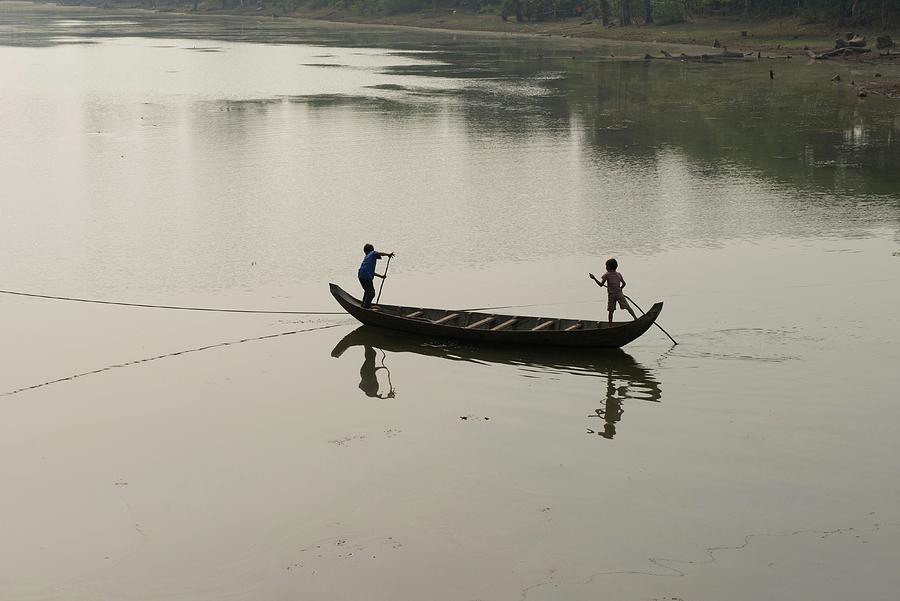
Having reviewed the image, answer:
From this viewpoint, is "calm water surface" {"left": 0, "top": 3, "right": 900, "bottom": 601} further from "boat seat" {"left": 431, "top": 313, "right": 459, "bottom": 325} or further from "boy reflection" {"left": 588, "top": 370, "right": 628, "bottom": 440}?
"boat seat" {"left": 431, "top": 313, "right": 459, "bottom": 325}

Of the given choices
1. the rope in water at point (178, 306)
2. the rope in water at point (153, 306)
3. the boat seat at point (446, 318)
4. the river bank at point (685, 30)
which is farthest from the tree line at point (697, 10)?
the boat seat at point (446, 318)

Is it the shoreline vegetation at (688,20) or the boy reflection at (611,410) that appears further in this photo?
the shoreline vegetation at (688,20)

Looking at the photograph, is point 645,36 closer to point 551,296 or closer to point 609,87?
point 609,87

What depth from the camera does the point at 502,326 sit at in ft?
66.8

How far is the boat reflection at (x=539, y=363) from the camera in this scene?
18625mm

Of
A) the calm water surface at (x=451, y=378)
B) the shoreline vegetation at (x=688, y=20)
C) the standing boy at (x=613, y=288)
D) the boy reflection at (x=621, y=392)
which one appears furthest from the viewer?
the shoreline vegetation at (x=688, y=20)

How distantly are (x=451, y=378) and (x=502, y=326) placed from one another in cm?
152

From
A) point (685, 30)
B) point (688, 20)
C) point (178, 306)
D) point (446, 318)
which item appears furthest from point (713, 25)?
point (446, 318)

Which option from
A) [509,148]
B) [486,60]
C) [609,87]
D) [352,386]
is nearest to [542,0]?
[486,60]

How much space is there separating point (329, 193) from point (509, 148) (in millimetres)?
10620

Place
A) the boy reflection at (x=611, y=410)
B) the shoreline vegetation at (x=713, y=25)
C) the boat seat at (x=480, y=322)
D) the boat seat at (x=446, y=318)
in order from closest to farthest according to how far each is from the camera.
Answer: the boy reflection at (x=611, y=410) < the boat seat at (x=480, y=322) < the boat seat at (x=446, y=318) < the shoreline vegetation at (x=713, y=25)

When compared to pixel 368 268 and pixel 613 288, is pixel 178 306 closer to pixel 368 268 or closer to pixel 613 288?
pixel 368 268

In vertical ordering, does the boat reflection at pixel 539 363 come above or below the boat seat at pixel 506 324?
below

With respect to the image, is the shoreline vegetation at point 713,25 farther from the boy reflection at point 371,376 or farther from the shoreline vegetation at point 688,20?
the boy reflection at point 371,376
